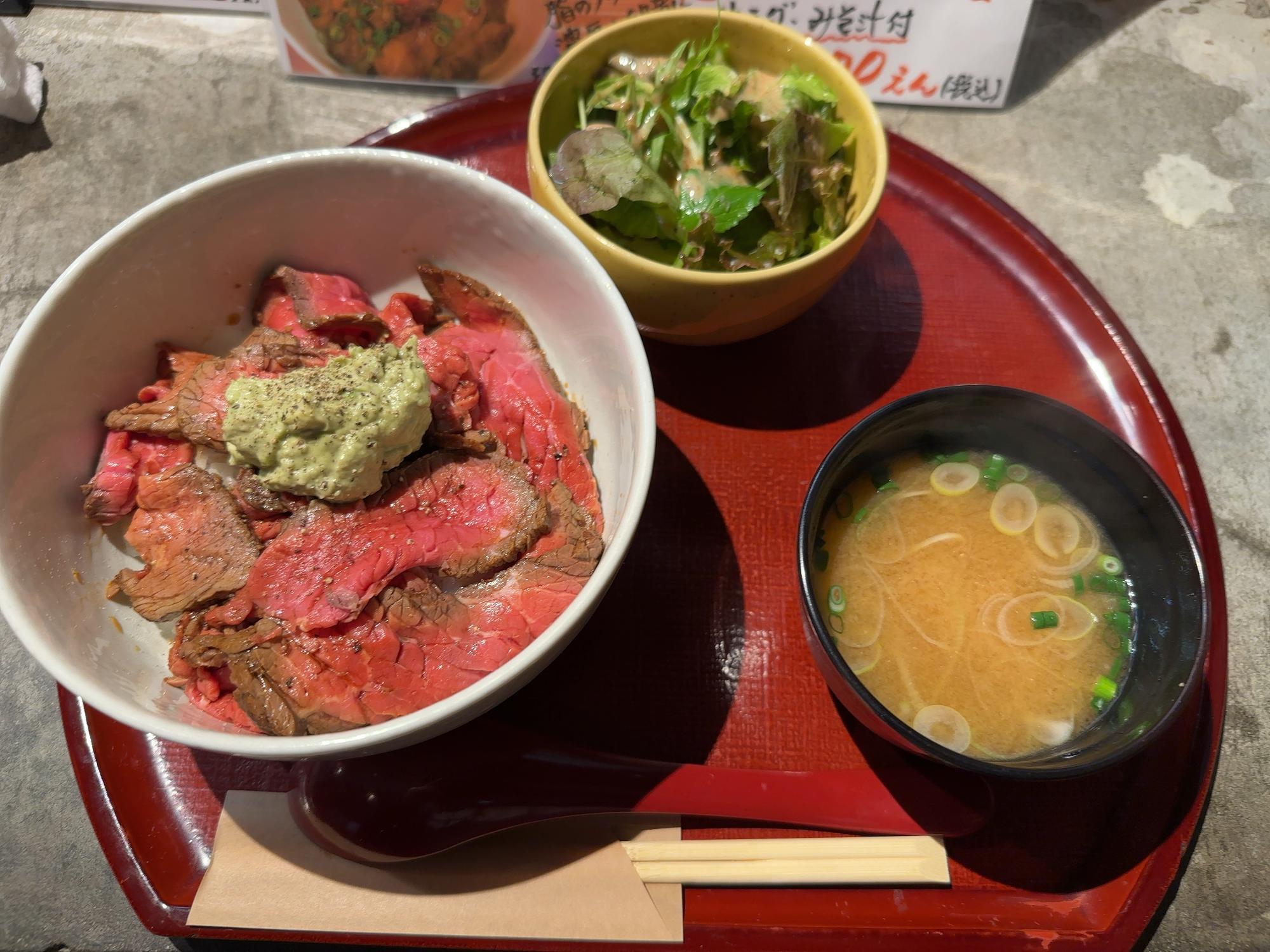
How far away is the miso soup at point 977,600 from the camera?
136cm

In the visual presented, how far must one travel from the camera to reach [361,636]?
121 centimetres

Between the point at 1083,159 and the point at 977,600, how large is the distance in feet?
5.48

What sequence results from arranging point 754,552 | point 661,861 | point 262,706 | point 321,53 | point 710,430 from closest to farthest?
point 262,706 → point 661,861 → point 754,552 → point 710,430 → point 321,53

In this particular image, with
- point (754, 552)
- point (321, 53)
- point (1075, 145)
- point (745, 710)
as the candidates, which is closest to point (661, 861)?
point (745, 710)

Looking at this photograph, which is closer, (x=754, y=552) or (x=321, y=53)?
(x=754, y=552)

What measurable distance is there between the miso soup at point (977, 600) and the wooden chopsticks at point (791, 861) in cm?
20

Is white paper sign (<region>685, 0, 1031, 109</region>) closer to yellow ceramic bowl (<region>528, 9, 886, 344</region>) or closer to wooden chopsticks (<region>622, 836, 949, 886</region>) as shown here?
yellow ceramic bowl (<region>528, 9, 886, 344</region>)

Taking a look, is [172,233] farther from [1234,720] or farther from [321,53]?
[1234,720]

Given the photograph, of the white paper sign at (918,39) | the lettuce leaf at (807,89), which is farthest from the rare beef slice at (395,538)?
the white paper sign at (918,39)

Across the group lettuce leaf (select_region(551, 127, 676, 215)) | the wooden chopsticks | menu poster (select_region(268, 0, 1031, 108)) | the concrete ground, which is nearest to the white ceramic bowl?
lettuce leaf (select_region(551, 127, 676, 215))

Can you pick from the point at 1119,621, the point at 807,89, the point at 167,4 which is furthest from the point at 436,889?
the point at 167,4

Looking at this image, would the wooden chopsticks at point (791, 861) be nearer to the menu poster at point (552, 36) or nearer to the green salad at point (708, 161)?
the green salad at point (708, 161)

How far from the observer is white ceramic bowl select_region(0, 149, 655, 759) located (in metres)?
1.07

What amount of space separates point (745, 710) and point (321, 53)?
2.07 m
